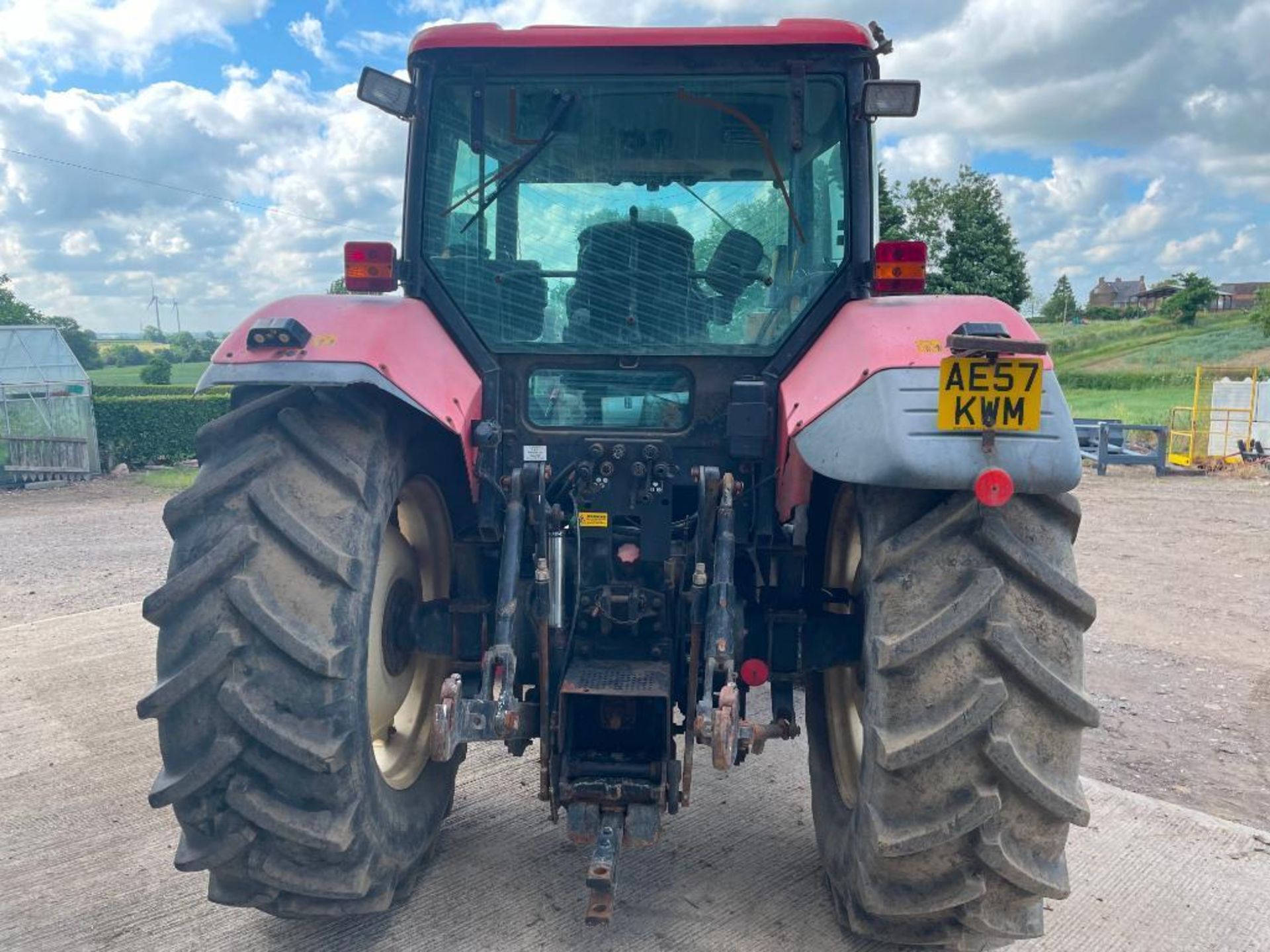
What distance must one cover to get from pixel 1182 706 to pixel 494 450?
431 cm

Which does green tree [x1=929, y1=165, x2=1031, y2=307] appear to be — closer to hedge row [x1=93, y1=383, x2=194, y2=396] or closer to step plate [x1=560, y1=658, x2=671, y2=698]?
hedge row [x1=93, y1=383, x2=194, y2=396]

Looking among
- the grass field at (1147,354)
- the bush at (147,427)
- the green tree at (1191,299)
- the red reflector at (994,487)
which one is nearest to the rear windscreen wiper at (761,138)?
the red reflector at (994,487)

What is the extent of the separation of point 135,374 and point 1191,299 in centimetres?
6629

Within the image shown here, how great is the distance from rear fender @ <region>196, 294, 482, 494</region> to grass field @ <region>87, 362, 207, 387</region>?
3344 centimetres

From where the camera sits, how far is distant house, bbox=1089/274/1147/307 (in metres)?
108

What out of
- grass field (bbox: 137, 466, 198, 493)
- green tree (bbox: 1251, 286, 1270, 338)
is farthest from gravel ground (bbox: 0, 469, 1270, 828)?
green tree (bbox: 1251, 286, 1270, 338)

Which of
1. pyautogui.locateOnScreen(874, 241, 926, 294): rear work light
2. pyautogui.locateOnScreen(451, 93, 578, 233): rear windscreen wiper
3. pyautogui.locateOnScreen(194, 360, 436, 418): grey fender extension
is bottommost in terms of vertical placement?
pyautogui.locateOnScreen(194, 360, 436, 418): grey fender extension

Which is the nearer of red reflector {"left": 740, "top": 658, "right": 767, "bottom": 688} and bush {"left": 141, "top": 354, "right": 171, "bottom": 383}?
red reflector {"left": 740, "top": 658, "right": 767, "bottom": 688}

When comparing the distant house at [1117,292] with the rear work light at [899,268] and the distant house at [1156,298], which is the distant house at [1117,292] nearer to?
the distant house at [1156,298]

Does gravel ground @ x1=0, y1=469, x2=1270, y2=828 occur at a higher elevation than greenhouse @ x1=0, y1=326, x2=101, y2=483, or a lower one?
lower

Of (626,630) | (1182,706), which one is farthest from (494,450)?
(1182,706)

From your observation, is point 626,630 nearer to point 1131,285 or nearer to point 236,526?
point 236,526

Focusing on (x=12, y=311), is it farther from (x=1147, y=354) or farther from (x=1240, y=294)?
(x=1240, y=294)

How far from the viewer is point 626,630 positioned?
10.4 ft
